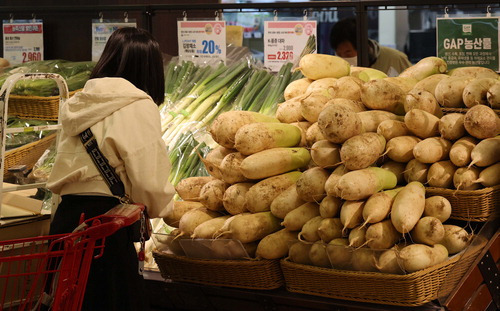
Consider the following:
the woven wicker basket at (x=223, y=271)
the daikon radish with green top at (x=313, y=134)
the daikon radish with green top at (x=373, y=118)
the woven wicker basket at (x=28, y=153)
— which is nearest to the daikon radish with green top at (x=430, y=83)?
the daikon radish with green top at (x=373, y=118)

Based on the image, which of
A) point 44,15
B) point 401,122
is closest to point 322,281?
point 401,122

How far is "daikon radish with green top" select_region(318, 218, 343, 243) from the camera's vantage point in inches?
105

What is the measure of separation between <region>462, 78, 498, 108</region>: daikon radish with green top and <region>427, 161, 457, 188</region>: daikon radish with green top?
0.97ft

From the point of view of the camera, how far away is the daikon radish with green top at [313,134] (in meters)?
3.00

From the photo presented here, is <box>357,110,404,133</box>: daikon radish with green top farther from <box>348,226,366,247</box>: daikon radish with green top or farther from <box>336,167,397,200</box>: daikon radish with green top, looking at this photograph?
<box>348,226,366,247</box>: daikon radish with green top

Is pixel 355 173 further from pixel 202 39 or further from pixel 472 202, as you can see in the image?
pixel 202 39

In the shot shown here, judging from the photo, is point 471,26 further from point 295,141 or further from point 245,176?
point 245,176

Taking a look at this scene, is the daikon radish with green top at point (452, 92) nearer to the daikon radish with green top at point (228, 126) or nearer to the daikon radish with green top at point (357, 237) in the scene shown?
the daikon radish with green top at point (357, 237)

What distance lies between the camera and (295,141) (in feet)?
10.3

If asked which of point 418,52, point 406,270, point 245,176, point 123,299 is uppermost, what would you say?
point 418,52

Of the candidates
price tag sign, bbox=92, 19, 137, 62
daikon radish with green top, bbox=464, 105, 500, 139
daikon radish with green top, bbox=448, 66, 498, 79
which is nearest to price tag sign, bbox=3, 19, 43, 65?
price tag sign, bbox=92, 19, 137, 62

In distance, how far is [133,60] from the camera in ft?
9.55

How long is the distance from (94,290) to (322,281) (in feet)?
3.01

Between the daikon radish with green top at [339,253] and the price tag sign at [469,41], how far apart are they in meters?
1.78
